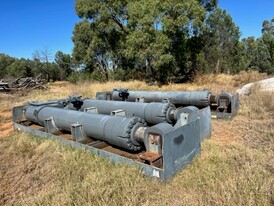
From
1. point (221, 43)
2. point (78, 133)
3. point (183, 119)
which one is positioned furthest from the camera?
point (221, 43)

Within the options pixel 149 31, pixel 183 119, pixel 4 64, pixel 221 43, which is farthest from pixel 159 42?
pixel 4 64

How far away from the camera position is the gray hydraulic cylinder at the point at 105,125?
3.66m

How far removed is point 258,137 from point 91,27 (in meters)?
15.8

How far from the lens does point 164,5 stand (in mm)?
12438

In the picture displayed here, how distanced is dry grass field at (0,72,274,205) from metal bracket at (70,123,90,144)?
0.89 feet

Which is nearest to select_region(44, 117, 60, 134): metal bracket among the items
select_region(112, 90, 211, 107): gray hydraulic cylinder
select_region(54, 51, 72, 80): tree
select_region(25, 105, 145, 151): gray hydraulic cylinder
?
select_region(25, 105, 145, 151): gray hydraulic cylinder

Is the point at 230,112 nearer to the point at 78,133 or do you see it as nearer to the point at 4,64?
the point at 78,133

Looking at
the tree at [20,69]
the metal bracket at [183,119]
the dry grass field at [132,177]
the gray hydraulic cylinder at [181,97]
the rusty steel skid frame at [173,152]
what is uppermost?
the tree at [20,69]

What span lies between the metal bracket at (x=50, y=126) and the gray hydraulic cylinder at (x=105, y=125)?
0.08m

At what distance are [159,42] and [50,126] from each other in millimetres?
8596

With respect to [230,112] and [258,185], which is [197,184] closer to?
[258,185]

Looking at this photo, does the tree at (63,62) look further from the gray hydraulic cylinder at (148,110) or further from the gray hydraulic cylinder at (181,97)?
the gray hydraulic cylinder at (148,110)

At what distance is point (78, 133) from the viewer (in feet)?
14.4

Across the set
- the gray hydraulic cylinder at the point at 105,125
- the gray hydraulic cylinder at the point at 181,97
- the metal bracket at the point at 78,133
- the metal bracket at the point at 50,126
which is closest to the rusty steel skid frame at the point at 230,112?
the gray hydraulic cylinder at the point at 181,97
